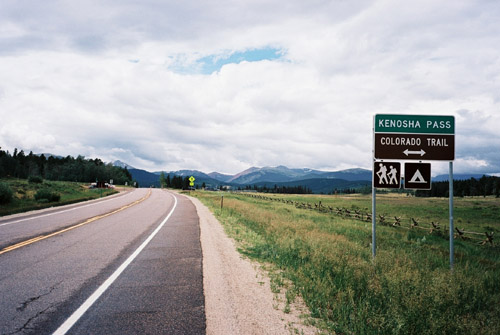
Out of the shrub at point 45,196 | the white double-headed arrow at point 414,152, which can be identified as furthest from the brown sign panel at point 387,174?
the shrub at point 45,196

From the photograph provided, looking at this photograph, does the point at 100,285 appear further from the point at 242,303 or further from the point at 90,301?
the point at 242,303

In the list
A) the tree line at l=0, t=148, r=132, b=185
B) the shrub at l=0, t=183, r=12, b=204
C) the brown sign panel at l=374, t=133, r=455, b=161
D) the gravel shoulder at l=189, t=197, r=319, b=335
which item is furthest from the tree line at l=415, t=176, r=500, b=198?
the tree line at l=0, t=148, r=132, b=185

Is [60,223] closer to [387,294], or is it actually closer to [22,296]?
[22,296]

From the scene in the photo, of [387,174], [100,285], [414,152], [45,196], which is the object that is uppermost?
[414,152]

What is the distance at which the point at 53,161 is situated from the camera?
139125 millimetres

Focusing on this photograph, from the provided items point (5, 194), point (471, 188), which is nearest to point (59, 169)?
point (5, 194)

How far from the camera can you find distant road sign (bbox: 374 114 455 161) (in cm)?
784

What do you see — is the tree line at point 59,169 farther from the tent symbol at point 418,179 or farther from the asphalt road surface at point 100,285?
the tent symbol at point 418,179

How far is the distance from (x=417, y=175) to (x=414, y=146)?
798 mm

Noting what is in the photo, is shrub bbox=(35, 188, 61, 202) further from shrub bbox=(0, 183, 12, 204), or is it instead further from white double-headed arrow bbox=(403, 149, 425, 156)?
white double-headed arrow bbox=(403, 149, 425, 156)

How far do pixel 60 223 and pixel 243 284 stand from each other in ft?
39.2

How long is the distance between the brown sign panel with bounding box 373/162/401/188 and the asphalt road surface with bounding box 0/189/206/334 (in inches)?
204

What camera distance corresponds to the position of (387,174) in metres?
7.74

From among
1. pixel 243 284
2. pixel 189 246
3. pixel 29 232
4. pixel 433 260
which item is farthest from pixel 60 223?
pixel 433 260
